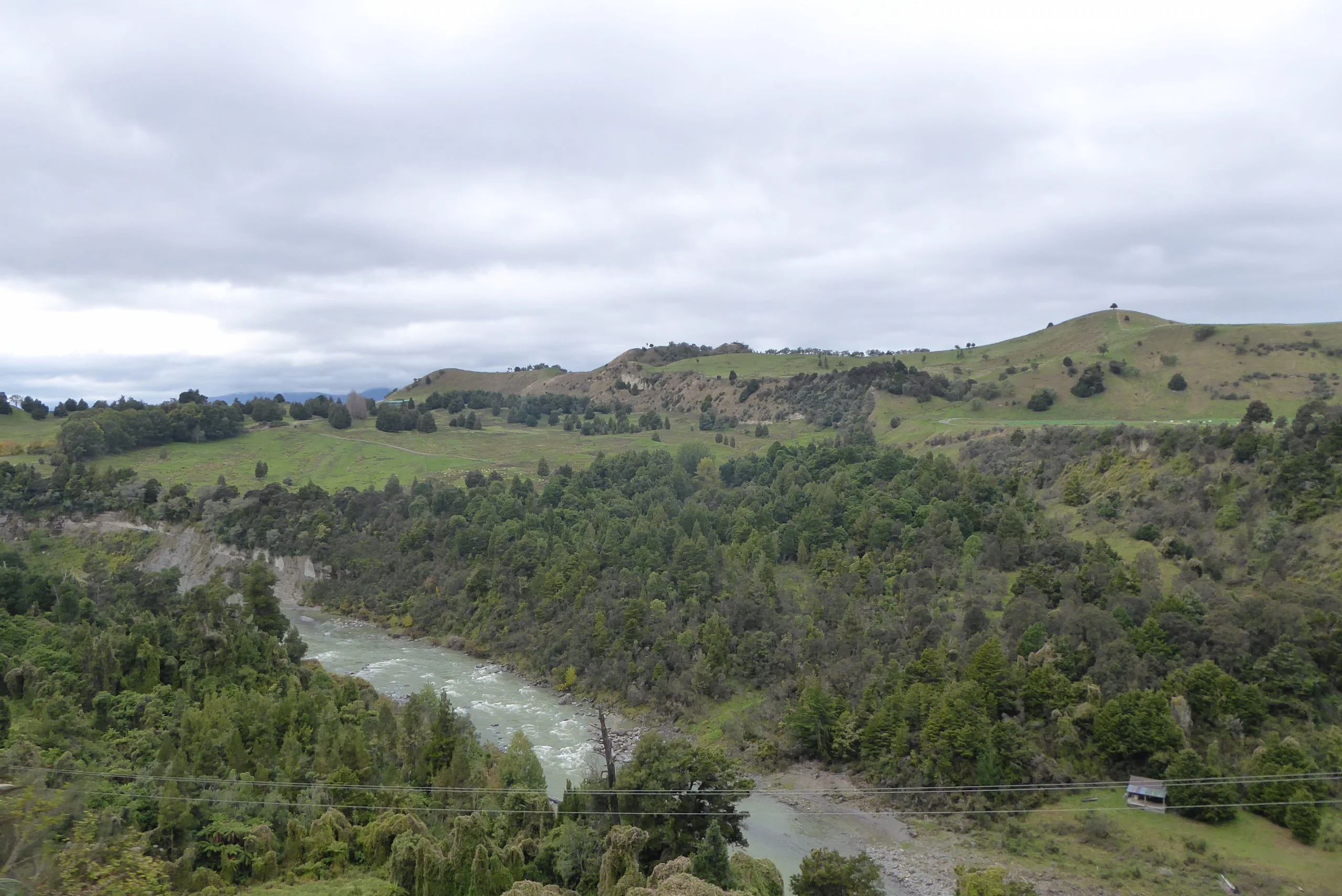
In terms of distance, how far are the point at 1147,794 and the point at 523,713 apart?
31196mm

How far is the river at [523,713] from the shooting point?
31.4m

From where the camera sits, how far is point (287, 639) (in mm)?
41219

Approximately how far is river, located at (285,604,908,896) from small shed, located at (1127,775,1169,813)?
8933 mm

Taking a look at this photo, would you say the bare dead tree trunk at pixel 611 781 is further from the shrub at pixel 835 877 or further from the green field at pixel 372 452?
the green field at pixel 372 452

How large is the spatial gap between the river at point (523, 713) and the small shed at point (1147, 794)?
8.93 m

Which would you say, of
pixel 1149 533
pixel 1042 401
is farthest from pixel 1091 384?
pixel 1149 533

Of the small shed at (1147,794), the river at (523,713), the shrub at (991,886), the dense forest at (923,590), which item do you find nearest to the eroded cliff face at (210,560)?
Answer: the dense forest at (923,590)

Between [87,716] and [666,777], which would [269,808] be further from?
[666,777]

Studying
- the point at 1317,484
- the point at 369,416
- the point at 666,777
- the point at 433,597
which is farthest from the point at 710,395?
the point at 666,777

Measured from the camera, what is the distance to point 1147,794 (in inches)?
1186

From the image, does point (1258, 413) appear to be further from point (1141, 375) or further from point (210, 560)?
point (210, 560)

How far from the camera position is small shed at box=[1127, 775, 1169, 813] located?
98.1ft

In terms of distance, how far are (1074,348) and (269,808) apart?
329ft

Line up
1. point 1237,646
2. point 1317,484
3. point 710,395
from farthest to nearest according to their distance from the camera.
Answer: point 710,395 < point 1317,484 < point 1237,646
